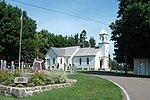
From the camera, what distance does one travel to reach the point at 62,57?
85.6 m

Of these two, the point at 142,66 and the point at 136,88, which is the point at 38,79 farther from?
the point at 142,66

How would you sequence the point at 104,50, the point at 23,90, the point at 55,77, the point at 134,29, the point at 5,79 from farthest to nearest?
the point at 104,50
the point at 134,29
the point at 55,77
the point at 5,79
the point at 23,90

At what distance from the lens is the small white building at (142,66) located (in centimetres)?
4066

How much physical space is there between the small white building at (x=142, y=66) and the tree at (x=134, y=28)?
118cm

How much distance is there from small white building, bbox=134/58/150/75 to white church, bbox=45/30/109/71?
33299 mm

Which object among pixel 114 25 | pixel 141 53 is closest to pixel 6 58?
pixel 114 25

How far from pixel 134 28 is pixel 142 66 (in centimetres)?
703

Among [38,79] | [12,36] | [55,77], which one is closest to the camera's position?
[38,79]

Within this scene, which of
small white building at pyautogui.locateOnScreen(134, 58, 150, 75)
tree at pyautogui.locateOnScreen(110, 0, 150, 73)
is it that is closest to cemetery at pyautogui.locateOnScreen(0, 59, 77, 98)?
tree at pyautogui.locateOnScreen(110, 0, 150, 73)

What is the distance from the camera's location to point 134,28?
122ft

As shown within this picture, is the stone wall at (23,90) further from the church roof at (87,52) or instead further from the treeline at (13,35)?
the church roof at (87,52)

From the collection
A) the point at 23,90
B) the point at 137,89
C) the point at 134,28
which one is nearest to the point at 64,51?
the point at 134,28

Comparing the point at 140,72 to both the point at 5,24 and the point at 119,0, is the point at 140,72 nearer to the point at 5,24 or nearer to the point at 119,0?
the point at 119,0

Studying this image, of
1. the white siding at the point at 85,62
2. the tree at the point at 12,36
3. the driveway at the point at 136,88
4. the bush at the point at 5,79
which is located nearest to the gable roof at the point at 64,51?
the white siding at the point at 85,62
